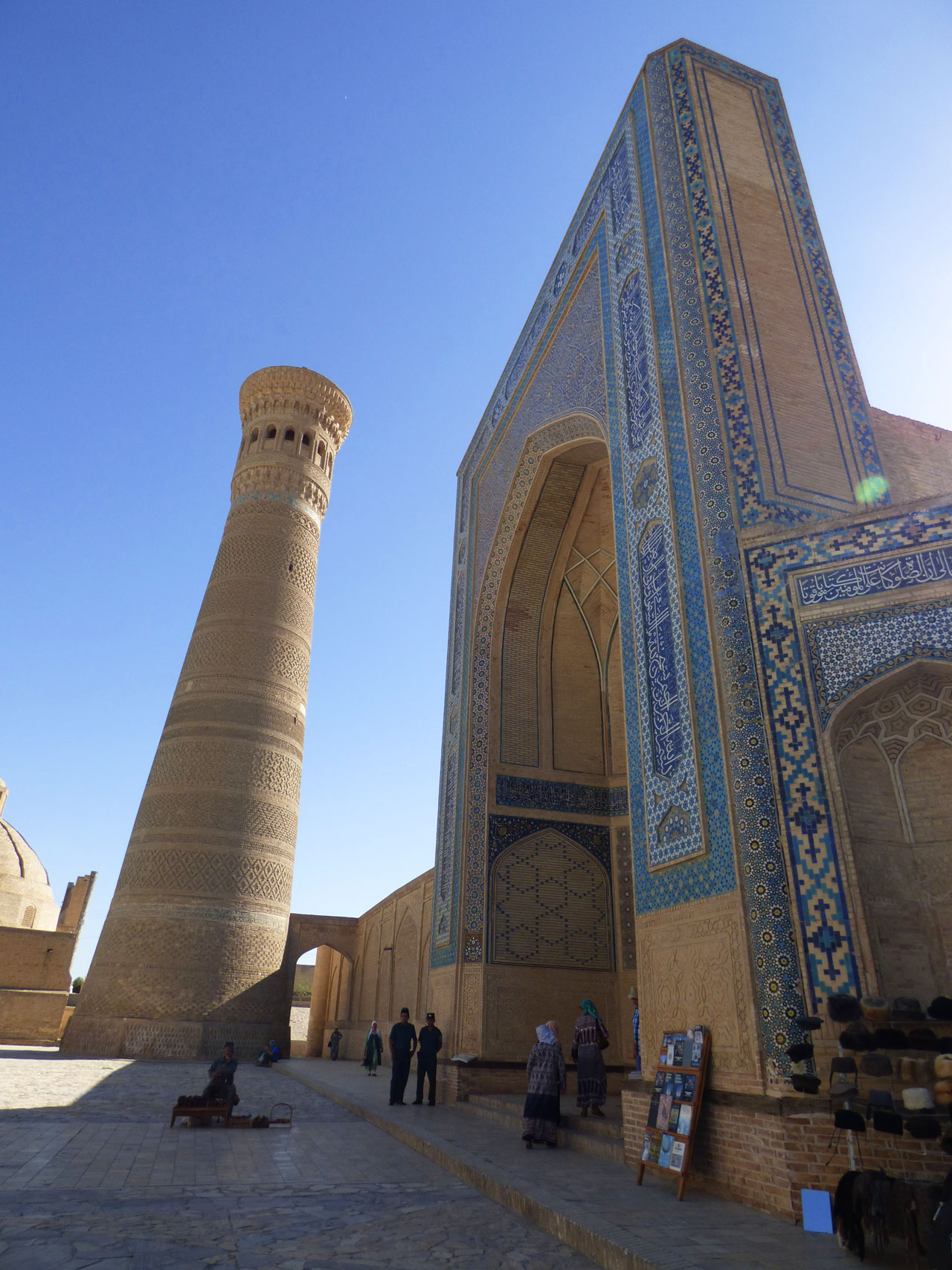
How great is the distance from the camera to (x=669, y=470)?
4793 mm

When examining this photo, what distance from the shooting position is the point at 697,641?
420cm

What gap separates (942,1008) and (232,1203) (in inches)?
99.4

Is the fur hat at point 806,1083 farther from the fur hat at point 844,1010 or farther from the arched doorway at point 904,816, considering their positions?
the arched doorway at point 904,816

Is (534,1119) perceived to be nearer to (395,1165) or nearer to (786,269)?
(395,1165)

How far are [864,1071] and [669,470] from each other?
308 cm

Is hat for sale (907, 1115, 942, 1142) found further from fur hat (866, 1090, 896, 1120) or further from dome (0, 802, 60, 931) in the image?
dome (0, 802, 60, 931)

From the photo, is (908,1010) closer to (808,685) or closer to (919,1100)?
(919,1100)

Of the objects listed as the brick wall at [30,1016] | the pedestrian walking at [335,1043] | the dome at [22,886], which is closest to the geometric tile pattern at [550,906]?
the pedestrian walking at [335,1043]

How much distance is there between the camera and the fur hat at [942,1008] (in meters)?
2.85

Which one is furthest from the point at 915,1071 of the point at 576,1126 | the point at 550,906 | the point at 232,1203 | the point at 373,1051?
the point at 373,1051

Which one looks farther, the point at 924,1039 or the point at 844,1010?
the point at 844,1010

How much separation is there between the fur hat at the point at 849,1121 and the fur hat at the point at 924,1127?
159 mm

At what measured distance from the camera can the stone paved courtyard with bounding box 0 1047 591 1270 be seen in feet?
7.93

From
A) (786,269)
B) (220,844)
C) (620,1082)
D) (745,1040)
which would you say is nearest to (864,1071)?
(745,1040)
